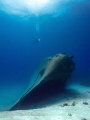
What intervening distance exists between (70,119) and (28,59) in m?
108

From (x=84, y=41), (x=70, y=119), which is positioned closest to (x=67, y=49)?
(x=84, y=41)

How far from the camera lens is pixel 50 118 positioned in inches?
270

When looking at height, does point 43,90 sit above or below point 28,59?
below

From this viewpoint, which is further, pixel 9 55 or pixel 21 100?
pixel 9 55

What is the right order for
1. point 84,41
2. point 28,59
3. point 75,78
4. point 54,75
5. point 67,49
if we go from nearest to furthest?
point 54,75
point 75,78
point 84,41
point 67,49
point 28,59

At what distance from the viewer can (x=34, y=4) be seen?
33844 millimetres

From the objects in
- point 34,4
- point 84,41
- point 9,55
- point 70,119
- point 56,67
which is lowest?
point 70,119

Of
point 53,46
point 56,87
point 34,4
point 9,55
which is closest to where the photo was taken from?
point 56,87

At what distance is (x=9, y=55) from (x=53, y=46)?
1362 inches

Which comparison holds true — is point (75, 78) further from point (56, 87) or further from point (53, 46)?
point (53, 46)

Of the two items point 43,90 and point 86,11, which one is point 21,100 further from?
point 86,11

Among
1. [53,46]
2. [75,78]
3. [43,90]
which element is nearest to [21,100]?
[43,90]

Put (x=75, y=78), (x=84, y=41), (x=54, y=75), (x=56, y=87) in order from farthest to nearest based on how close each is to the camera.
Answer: (x=84, y=41) < (x=75, y=78) < (x=56, y=87) < (x=54, y=75)

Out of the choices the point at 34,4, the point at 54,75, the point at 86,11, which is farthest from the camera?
the point at 86,11
